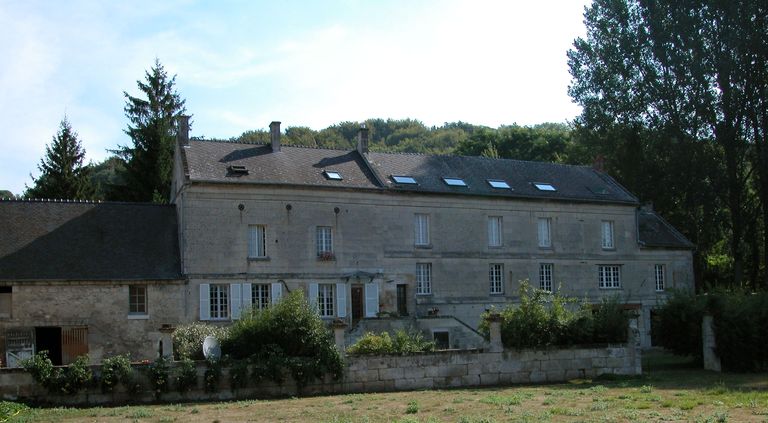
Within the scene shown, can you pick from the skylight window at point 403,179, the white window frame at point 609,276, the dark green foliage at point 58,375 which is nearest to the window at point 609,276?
the white window frame at point 609,276

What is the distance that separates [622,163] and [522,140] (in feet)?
64.4

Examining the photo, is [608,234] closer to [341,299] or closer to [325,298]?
[341,299]

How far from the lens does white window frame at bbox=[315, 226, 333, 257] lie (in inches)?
1270

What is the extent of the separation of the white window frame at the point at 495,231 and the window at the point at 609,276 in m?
5.65

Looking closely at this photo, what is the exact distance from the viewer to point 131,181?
141ft

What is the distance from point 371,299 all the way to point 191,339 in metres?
9.35

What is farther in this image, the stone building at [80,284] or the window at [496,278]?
the window at [496,278]

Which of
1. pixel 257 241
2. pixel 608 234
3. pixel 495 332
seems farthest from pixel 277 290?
pixel 608 234

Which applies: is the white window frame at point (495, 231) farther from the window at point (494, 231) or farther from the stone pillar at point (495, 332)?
the stone pillar at point (495, 332)

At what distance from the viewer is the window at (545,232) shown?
3734cm

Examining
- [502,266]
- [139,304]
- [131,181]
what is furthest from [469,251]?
[131,181]

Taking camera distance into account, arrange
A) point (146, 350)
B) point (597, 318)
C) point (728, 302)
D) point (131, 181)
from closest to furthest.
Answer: point (597, 318) < point (728, 302) < point (146, 350) < point (131, 181)

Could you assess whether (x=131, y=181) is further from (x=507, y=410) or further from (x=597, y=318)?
(x=507, y=410)

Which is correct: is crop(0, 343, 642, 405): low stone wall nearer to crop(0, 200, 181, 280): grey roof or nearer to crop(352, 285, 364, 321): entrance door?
crop(0, 200, 181, 280): grey roof
